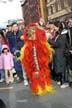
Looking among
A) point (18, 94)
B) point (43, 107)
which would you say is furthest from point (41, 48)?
point (18, 94)

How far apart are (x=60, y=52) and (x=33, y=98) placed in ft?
6.18

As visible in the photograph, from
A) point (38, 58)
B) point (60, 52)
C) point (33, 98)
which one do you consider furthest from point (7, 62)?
point (38, 58)

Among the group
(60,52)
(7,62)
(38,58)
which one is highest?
(38,58)

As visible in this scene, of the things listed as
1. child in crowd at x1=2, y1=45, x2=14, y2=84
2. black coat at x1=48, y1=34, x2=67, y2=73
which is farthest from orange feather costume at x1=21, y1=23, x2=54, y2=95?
child in crowd at x1=2, y1=45, x2=14, y2=84

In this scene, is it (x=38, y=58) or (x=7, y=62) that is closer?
(x=38, y=58)

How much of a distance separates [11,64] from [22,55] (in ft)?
15.9

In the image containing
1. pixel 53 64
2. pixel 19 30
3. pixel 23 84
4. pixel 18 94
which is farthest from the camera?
pixel 19 30

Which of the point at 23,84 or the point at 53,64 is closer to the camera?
the point at 53,64

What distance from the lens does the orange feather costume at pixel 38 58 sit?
9.41 metres

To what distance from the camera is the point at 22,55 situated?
9.58 meters

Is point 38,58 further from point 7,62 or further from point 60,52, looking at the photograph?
point 7,62

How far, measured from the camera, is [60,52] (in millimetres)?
11969

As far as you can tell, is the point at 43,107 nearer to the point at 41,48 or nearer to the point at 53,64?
the point at 41,48

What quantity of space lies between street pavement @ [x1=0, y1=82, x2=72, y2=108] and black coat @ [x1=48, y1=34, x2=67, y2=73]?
51 centimetres
